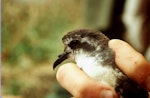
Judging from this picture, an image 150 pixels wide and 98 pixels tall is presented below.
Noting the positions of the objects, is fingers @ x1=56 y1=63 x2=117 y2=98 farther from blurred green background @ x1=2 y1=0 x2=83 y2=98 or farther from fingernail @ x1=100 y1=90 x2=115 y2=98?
blurred green background @ x1=2 y1=0 x2=83 y2=98

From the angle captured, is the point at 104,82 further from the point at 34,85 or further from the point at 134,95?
the point at 34,85

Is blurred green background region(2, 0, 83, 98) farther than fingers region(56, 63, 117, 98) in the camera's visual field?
Yes

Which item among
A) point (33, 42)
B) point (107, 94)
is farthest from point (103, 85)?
point (33, 42)

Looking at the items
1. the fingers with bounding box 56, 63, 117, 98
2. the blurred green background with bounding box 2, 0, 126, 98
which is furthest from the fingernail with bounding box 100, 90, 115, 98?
the blurred green background with bounding box 2, 0, 126, 98

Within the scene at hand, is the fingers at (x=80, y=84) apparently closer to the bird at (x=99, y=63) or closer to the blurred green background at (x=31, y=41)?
the bird at (x=99, y=63)

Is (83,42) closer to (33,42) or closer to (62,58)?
(62,58)

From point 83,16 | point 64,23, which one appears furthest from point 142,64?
point 83,16

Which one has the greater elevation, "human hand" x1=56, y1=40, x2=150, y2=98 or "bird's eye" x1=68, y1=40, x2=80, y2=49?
"bird's eye" x1=68, y1=40, x2=80, y2=49
